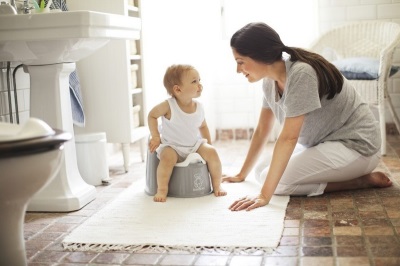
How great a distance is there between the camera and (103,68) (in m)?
3.32

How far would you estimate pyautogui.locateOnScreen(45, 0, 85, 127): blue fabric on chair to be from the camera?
3.13 metres

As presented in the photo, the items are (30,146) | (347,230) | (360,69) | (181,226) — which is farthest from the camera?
(360,69)

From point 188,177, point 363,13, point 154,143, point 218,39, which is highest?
point 363,13

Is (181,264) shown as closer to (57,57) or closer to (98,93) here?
(57,57)

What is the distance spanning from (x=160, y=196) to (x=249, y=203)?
43 cm

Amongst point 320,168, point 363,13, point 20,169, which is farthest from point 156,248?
point 363,13

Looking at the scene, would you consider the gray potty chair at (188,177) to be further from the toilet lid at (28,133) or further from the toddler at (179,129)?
the toilet lid at (28,133)

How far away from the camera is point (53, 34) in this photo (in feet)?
7.75

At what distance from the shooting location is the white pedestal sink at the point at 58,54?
2.35 m

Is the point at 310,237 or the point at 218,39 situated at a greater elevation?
the point at 218,39

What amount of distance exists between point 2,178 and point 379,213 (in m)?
1.48

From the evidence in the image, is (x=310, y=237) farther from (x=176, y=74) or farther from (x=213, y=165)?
(x=176, y=74)

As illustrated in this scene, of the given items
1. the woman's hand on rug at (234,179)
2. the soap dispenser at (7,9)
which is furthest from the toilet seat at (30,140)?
the woman's hand on rug at (234,179)

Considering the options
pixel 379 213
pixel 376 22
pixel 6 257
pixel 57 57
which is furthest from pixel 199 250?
pixel 376 22
